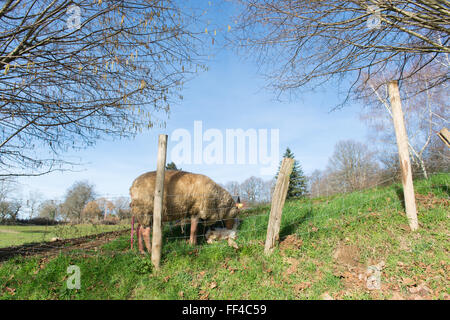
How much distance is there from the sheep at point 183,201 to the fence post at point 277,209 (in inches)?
61.9

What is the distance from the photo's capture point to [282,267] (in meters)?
4.63

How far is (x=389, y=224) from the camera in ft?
19.0

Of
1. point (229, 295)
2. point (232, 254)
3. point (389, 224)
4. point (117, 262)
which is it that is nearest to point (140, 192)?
point (117, 262)

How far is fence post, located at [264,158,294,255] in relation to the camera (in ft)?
16.9

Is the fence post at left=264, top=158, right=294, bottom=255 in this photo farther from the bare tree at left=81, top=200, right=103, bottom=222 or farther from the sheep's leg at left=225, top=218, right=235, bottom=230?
the bare tree at left=81, top=200, right=103, bottom=222

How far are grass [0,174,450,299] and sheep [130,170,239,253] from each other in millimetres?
601

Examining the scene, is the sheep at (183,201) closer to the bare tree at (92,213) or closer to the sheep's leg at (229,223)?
the sheep's leg at (229,223)

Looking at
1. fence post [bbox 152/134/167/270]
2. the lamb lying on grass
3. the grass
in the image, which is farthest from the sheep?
fence post [bbox 152/134/167/270]

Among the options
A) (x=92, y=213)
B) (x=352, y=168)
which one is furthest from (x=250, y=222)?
(x=352, y=168)

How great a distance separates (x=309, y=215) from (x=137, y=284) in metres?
4.58

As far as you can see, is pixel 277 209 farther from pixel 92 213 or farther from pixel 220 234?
pixel 92 213

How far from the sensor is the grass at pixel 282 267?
4.10 m

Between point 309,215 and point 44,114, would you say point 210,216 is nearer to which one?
point 309,215

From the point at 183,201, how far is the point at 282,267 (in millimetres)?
2659
